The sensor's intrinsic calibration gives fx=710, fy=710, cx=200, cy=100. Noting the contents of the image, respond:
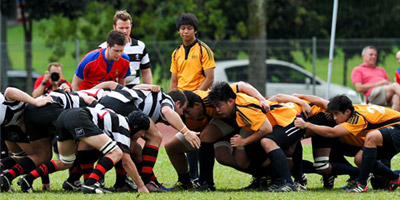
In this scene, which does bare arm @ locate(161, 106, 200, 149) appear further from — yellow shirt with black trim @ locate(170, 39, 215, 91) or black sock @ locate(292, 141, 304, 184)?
yellow shirt with black trim @ locate(170, 39, 215, 91)

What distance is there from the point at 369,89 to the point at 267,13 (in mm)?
9395

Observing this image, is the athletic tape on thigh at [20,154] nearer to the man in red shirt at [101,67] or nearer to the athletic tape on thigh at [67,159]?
the athletic tape on thigh at [67,159]

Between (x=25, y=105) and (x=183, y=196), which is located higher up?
(x=25, y=105)

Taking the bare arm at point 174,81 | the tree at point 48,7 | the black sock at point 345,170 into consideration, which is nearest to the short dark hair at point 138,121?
the bare arm at point 174,81

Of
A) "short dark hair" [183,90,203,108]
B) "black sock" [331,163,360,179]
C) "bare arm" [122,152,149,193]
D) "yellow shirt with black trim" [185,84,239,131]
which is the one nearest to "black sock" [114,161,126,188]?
"bare arm" [122,152,149,193]

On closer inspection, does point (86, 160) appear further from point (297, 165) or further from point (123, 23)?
point (297, 165)

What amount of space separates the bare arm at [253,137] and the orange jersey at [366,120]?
0.80 metres

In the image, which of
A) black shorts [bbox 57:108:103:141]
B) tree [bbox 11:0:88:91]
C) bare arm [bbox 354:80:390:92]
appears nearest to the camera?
black shorts [bbox 57:108:103:141]

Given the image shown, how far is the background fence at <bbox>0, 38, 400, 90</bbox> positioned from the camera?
708 inches

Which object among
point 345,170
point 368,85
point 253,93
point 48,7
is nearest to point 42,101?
point 253,93

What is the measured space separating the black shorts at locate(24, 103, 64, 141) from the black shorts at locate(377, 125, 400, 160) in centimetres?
347

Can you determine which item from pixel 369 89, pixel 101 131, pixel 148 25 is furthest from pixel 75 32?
pixel 101 131

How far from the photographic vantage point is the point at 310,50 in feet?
59.5

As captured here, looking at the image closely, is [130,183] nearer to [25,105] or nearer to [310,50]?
[25,105]
